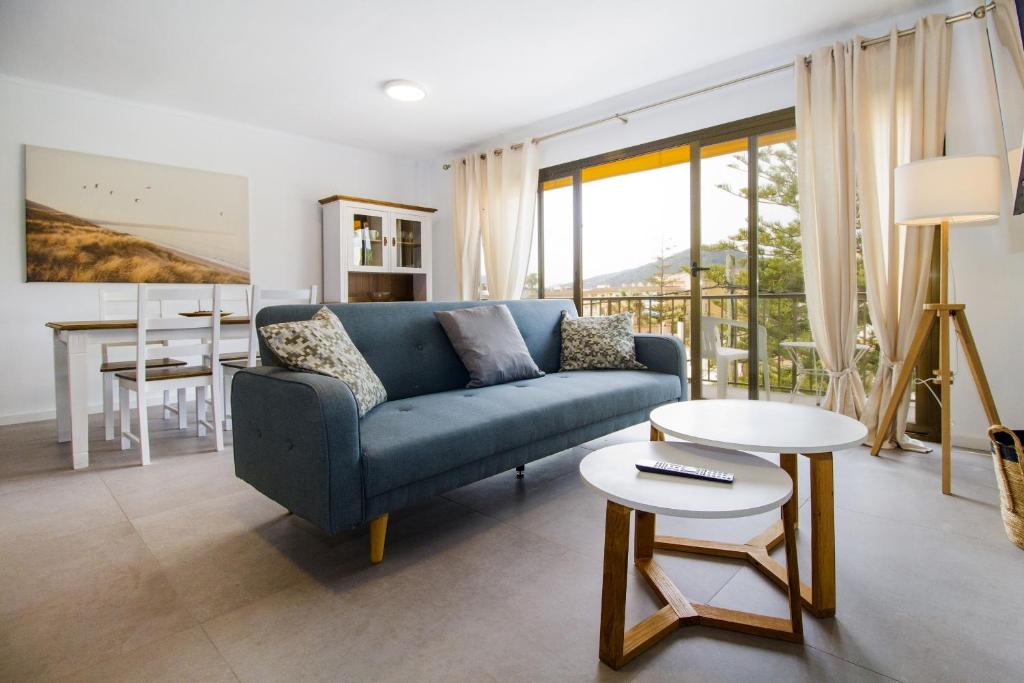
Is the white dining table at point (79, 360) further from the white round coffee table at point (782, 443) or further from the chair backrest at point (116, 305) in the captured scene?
the white round coffee table at point (782, 443)

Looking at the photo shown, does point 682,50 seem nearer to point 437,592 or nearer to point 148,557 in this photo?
point 437,592

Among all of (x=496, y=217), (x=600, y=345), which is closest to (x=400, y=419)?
(x=600, y=345)

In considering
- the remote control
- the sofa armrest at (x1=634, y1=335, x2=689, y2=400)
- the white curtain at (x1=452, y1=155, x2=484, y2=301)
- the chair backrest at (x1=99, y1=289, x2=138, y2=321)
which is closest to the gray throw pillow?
the sofa armrest at (x1=634, y1=335, x2=689, y2=400)

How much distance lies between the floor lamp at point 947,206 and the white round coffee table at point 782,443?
997mm

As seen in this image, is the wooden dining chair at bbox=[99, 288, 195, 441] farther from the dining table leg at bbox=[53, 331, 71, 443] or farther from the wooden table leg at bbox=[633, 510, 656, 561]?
the wooden table leg at bbox=[633, 510, 656, 561]

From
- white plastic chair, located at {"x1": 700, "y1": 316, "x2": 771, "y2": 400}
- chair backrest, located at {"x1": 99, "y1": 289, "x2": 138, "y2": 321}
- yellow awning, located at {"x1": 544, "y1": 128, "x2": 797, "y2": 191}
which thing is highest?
yellow awning, located at {"x1": 544, "y1": 128, "x2": 797, "y2": 191}

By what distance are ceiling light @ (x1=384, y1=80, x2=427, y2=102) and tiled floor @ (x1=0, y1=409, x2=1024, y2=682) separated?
2835mm

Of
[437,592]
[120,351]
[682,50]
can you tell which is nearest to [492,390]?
[437,592]

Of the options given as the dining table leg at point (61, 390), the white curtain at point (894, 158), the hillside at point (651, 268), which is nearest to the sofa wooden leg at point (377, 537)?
the dining table leg at point (61, 390)

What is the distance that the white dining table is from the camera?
2.57m

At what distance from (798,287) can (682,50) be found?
5.51ft

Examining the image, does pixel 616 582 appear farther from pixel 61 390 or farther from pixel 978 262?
pixel 61 390

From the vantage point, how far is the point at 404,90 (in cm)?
370

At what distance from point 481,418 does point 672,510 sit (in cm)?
92
